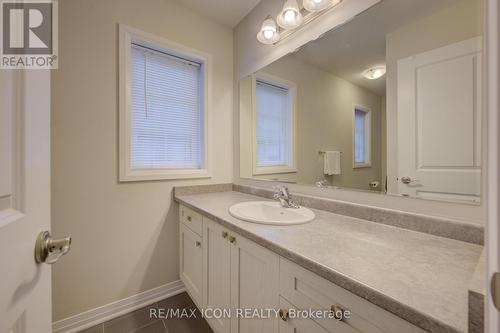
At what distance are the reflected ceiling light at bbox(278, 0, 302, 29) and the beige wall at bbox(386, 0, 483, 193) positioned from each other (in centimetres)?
59

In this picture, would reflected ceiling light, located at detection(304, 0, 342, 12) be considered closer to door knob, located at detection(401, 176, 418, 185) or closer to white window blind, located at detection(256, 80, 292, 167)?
white window blind, located at detection(256, 80, 292, 167)

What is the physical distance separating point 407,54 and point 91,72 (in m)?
1.83

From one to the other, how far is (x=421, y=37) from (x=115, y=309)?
2387mm

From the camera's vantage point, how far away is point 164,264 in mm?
1695

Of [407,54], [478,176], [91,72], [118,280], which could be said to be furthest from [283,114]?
[118,280]

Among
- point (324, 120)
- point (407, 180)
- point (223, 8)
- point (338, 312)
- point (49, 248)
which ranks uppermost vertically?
point (223, 8)

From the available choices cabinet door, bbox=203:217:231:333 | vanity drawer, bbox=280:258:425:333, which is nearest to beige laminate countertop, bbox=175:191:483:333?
vanity drawer, bbox=280:258:425:333

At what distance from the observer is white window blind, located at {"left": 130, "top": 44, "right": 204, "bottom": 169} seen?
1.62 meters

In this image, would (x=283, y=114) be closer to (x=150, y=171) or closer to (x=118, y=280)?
(x=150, y=171)

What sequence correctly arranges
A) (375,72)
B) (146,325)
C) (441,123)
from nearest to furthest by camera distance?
(441,123) → (375,72) → (146,325)

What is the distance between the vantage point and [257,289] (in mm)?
868

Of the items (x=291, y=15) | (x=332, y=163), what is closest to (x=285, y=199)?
(x=332, y=163)

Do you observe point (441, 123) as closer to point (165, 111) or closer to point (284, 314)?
point (284, 314)

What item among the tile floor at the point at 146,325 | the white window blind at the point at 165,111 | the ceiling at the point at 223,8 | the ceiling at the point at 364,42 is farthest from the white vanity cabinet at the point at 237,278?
the ceiling at the point at 223,8
